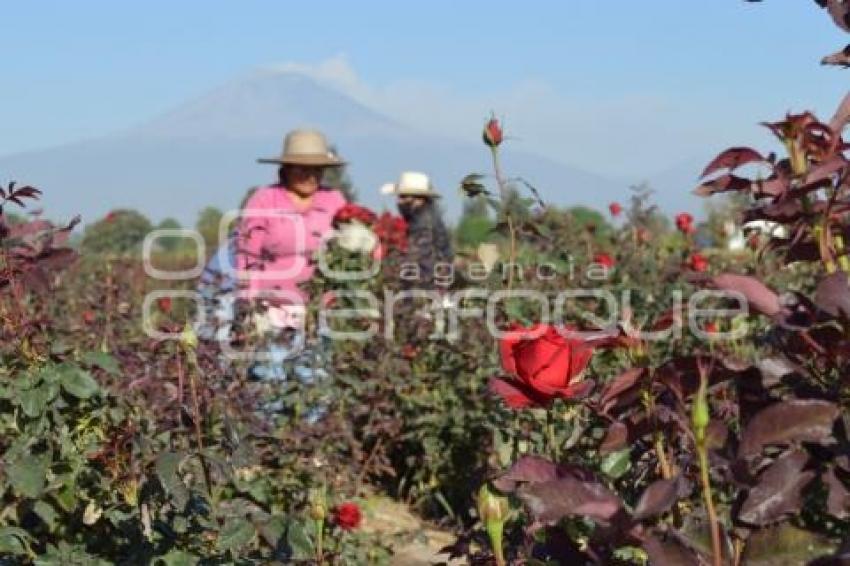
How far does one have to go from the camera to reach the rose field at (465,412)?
122 centimetres

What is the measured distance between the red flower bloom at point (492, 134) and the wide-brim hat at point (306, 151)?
11.5 feet

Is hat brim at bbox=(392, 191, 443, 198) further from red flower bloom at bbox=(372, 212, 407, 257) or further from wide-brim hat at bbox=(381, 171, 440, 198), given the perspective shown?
red flower bloom at bbox=(372, 212, 407, 257)

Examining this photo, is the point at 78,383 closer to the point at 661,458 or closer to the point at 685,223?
the point at 661,458

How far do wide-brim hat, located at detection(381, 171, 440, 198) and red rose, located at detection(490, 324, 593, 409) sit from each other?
6.56 m

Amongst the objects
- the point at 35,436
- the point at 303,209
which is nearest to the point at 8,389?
the point at 35,436

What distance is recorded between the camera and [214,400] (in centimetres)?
274

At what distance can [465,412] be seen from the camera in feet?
15.4

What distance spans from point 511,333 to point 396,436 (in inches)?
132

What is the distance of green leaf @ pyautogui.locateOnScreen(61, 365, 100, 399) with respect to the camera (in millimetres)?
2328

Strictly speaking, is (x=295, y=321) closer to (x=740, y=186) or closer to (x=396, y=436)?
(x=396, y=436)

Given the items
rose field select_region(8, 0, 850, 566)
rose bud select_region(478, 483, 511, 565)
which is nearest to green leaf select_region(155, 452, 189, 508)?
rose field select_region(8, 0, 850, 566)

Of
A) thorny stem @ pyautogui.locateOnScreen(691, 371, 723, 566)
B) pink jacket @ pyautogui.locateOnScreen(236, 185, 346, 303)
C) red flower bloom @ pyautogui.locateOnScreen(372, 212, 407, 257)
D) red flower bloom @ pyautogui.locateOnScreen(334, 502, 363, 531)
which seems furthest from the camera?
red flower bloom @ pyautogui.locateOnScreen(372, 212, 407, 257)

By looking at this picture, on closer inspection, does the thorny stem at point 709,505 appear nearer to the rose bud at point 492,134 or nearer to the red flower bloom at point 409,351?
the rose bud at point 492,134

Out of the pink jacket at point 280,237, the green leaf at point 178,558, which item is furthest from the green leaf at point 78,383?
the pink jacket at point 280,237
